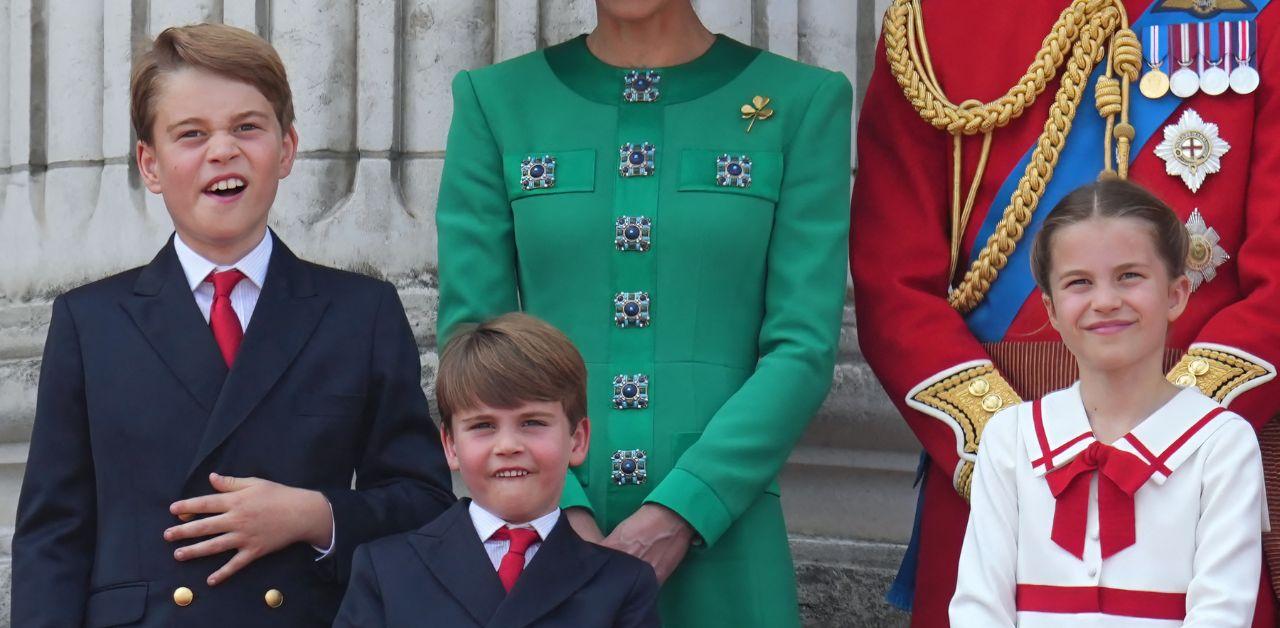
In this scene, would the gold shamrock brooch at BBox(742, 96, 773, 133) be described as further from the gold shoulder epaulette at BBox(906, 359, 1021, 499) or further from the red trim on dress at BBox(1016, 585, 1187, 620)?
the red trim on dress at BBox(1016, 585, 1187, 620)

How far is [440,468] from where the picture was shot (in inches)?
Answer: 138

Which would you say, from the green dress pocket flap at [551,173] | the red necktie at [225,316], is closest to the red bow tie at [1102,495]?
the green dress pocket flap at [551,173]

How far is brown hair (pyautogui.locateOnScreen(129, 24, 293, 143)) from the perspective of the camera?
11.4 feet

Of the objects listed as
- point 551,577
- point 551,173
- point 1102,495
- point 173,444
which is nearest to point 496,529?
point 551,577

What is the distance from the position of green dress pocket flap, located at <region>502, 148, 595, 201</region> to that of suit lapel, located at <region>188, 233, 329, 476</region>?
0.41m

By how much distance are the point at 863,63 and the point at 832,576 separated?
1180 mm

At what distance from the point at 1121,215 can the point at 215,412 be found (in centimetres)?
140

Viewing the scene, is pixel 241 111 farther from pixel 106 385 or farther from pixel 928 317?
pixel 928 317

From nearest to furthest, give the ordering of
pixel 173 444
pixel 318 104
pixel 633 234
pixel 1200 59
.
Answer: pixel 173 444, pixel 1200 59, pixel 633 234, pixel 318 104

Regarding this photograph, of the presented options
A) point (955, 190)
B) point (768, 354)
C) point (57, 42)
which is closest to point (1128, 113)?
point (955, 190)

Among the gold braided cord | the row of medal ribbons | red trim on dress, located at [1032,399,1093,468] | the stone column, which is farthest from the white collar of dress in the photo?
the stone column

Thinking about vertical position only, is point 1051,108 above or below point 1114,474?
above

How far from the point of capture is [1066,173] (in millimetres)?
3588

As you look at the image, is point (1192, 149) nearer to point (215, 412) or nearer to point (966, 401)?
point (966, 401)
